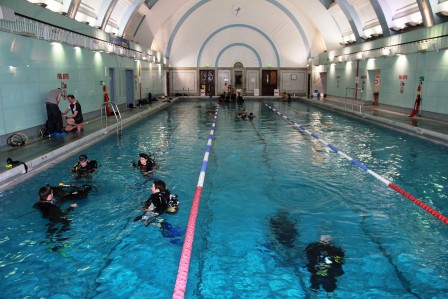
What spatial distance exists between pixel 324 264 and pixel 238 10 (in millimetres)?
32724

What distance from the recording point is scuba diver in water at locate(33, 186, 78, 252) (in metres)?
5.13

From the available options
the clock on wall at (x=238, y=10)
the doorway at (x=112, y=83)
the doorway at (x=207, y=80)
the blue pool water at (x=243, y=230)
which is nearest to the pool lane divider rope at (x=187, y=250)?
the blue pool water at (x=243, y=230)

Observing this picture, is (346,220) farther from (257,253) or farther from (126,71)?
(126,71)

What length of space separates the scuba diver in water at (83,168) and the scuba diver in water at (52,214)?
165 cm

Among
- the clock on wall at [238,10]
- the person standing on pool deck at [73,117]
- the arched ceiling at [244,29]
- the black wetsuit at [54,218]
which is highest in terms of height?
the clock on wall at [238,10]

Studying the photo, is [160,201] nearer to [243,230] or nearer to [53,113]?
[243,230]

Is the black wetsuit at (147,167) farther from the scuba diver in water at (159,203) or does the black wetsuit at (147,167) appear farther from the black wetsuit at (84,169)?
the scuba diver in water at (159,203)

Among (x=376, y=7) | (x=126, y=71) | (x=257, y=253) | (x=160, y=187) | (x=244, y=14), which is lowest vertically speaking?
(x=257, y=253)

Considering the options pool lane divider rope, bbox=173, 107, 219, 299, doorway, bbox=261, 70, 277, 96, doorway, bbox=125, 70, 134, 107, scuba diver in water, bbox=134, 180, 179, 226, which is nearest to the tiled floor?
scuba diver in water, bbox=134, 180, 179, 226

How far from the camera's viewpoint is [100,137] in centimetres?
1206

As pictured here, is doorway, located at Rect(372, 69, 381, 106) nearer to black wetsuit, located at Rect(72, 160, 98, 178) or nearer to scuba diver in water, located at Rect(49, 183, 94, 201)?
black wetsuit, located at Rect(72, 160, 98, 178)

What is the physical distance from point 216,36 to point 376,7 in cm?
1976

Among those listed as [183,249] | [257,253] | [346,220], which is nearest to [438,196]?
[346,220]

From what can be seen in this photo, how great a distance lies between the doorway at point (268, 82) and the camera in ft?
122
